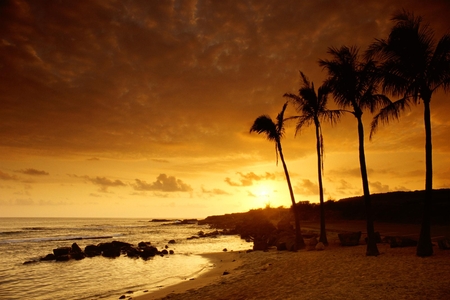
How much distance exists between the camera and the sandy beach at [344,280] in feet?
30.4

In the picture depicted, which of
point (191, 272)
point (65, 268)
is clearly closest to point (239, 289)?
point (191, 272)

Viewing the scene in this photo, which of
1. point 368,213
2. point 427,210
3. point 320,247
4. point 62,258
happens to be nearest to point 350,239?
point 320,247

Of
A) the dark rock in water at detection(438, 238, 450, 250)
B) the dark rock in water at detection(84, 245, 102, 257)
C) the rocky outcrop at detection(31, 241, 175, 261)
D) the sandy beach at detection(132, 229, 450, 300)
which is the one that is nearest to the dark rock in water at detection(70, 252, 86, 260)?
the rocky outcrop at detection(31, 241, 175, 261)

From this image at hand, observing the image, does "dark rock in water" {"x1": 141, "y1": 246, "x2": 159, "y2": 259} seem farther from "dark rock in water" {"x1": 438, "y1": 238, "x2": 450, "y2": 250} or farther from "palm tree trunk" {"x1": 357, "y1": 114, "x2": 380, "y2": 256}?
"dark rock in water" {"x1": 438, "y1": 238, "x2": 450, "y2": 250}

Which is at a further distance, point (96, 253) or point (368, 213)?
point (96, 253)

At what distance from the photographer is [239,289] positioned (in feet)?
40.1

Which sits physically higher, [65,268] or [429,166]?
[429,166]

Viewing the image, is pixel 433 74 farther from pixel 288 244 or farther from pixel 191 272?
pixel 191 272

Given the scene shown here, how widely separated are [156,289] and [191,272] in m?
5.12

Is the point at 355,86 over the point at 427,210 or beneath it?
over

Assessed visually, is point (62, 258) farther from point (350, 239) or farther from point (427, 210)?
point (427, 210)

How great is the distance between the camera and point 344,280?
1106 centimetres

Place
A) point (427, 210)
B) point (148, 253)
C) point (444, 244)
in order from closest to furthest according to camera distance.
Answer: point (427, 210) → point (444, 244) → point (148, 253)

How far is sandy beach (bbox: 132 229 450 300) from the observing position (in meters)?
9.27
